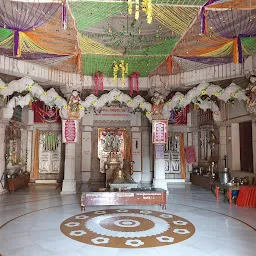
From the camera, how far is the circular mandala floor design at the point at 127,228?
4621 millimetres

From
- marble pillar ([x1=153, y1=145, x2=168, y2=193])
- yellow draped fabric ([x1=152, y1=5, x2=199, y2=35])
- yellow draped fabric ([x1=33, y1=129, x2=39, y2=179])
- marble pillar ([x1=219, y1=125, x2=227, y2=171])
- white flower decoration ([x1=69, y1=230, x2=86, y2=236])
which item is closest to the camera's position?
white flower decoration ([x1=69, y1=230, x2=86, y2=236])

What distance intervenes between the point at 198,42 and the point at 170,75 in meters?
2.84

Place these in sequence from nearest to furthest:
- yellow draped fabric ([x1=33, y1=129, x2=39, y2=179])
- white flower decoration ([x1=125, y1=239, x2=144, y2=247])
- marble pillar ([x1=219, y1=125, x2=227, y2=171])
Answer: white flower decoration ([x1=125, y1=239, x2=144, y2=247]), marble pillar ([x1=219, y1=125, x2=227, y2=171]), yellow draped fabric ([x1=33, y1=129, x2=39, y2=179])

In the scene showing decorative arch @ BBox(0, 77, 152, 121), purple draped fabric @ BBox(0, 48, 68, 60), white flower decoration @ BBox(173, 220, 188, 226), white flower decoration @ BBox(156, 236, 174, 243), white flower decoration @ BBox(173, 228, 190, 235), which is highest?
purple draped fabric @ BBox(0, 48, 68, 60)

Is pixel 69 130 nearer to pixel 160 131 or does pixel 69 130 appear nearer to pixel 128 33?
pixel 160 131

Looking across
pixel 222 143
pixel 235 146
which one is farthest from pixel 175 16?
pixel 222 143

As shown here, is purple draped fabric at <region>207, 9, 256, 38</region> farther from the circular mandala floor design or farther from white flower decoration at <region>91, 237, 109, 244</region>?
white flower decoration at <region>91, 237, 109, 244</region>

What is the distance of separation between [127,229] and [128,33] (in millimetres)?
4741

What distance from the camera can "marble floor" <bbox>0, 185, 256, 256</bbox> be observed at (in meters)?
4.26

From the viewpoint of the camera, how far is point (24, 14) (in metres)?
5.57

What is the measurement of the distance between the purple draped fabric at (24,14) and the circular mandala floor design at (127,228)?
431 centimetres

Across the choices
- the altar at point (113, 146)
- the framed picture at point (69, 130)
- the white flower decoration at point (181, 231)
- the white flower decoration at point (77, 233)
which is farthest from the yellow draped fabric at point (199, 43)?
the altar at point (113, 146)

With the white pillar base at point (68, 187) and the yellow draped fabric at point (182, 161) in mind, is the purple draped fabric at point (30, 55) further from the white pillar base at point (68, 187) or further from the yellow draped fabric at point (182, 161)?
the yellow draped fabric at point (182, 161)

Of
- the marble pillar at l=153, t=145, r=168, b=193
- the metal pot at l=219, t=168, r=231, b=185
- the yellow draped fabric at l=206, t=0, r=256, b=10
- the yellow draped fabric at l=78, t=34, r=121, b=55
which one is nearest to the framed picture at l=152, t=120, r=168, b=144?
the marble pillar at l=153, t=145, r=168, b=193
